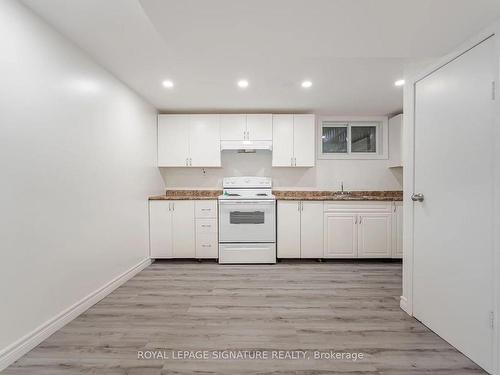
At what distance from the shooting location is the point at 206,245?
3.46 meters

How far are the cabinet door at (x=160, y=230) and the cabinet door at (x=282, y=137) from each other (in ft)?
5.60

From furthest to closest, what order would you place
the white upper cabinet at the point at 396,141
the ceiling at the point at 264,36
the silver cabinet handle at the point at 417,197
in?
1. the white upper cabinet at the point at 396,141
2. the silver cabinet handle at the point at 417,197
3. the ceiling at the point at 264,36

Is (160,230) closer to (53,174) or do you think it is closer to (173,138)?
(173,138)

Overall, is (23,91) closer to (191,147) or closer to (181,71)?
(181,71)

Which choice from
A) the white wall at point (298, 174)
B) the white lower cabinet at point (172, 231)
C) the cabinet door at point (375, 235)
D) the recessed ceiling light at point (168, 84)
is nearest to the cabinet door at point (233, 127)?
the white wall at point (298, 174)

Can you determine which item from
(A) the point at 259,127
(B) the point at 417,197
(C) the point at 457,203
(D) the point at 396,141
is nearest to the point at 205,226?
(A) the point at 259,127

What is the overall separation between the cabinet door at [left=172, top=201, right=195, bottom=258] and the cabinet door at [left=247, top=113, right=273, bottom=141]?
56.6 inches

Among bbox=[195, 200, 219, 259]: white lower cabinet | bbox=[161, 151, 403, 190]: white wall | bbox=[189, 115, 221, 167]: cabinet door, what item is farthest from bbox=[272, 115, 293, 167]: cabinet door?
bbox=[195, 200, 219, 259]: white lower cabinet

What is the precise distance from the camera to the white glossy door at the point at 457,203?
143 cm

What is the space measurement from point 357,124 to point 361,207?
145cm

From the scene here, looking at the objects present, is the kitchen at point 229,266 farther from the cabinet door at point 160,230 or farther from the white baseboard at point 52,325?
the cabinet door at point 160,230

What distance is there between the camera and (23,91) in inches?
61.9

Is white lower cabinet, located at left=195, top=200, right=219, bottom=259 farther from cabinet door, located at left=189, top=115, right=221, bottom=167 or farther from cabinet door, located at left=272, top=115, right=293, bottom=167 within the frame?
cabinet door, located at left=272, top=115, right=293, bottom=167

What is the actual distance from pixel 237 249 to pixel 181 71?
2.26m
